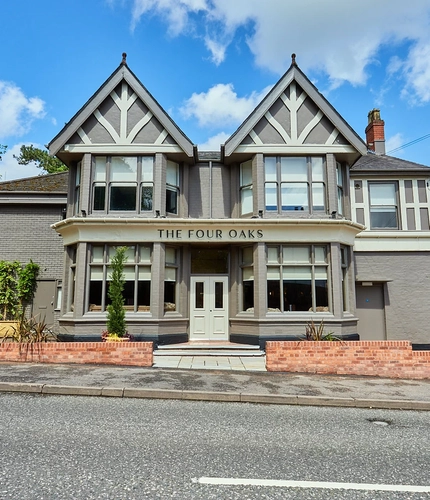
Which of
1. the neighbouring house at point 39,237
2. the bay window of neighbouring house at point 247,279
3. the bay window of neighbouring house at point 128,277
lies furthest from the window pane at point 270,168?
the neighbouring house at point 39,237

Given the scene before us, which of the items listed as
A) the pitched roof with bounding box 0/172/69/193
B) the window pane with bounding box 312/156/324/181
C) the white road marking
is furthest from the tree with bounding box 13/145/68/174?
the white road marking

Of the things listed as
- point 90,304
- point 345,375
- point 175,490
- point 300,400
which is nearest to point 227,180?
point 90,304

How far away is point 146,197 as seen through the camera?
14242 mm

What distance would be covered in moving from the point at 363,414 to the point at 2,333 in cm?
1319

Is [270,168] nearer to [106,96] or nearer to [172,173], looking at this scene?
[172,173]

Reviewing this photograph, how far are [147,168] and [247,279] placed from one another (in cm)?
573

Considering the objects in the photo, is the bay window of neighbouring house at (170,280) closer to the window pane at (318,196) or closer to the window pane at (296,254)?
the window pane at (296,254)

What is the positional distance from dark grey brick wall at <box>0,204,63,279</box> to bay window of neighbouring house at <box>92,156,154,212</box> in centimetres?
344

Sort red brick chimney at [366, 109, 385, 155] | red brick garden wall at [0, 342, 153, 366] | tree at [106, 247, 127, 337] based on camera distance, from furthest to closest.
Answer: red brick chimney at [366, 109, 385, 155] → tree at [106, 247, 127, 337] → red brick garden wall at [0, 342, 153, 366]

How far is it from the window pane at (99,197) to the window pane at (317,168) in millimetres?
8075

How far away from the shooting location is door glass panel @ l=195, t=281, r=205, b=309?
47.3 ft

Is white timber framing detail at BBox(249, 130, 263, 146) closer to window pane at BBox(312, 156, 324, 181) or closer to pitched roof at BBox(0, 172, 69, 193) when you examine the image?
window pane at BBox(312, 156, 324, 181)

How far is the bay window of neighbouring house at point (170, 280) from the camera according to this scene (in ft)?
46.0

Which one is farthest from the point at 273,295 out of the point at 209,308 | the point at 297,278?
the point at 209,308
